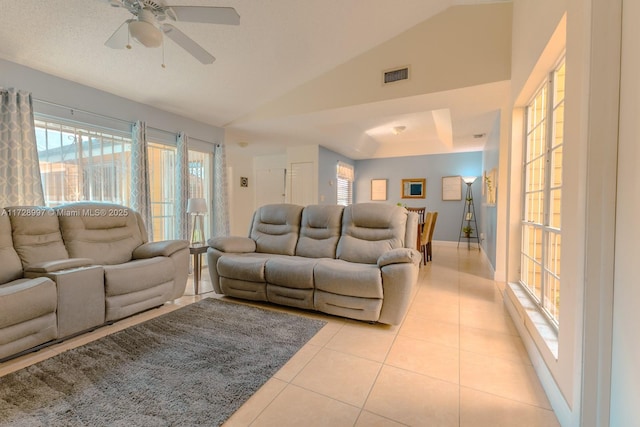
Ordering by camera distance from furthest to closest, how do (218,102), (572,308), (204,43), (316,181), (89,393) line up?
(316,181) → (218,102) → (204,43) → (89,393) → (572,308)

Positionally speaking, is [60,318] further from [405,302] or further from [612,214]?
[612,214]

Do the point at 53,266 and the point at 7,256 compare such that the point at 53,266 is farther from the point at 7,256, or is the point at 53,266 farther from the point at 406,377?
the point at 406,377

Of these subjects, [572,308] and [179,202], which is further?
[179,202]

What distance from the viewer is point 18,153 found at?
258cm

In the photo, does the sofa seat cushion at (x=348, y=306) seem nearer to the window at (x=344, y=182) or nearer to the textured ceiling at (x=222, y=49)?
the textured ceiling at (x=222, y=49)

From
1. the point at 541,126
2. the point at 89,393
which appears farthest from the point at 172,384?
the point at 541,126

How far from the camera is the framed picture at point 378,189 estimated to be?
757 cm

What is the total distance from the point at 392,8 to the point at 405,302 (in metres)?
2.98

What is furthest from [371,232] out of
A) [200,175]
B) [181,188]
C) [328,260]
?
[200,175]

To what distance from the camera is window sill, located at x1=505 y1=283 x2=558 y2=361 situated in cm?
167

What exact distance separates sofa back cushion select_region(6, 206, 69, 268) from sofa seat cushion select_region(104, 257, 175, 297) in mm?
487

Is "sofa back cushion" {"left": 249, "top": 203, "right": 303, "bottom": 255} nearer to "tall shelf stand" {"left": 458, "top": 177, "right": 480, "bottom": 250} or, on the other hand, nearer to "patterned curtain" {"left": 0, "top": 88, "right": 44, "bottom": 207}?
"patterned curtain" {"left": 0, "top": 88, "right": 44, "bottom": 207}

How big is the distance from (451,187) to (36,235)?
7.24 meters

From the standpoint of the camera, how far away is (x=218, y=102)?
397cm
